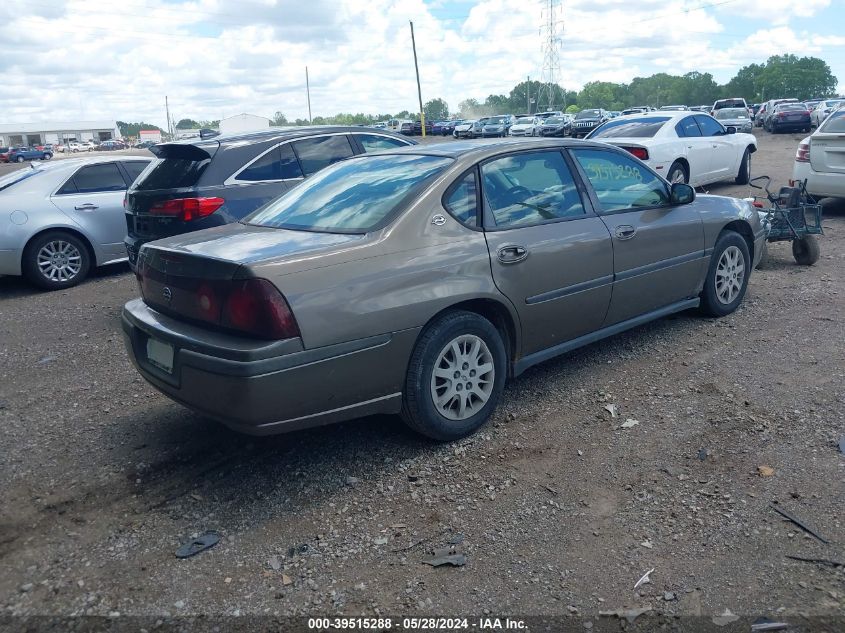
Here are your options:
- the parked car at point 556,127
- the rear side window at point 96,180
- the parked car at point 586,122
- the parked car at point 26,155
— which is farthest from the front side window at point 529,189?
the parked car at point 26,155

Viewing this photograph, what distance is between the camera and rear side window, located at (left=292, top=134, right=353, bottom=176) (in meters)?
7.22

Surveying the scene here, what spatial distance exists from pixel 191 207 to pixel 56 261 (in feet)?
11.8

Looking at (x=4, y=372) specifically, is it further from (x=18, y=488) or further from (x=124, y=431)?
(x=18, y=488)

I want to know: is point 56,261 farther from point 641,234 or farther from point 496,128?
point 496,128

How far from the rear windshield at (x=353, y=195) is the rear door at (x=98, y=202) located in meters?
5.24

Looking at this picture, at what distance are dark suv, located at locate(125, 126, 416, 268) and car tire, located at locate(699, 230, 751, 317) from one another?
11.9ft

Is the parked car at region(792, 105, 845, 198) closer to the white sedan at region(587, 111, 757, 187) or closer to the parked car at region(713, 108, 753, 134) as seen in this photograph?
the white sedan at region(587, 111, 757, 187)

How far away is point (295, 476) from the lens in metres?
3.94

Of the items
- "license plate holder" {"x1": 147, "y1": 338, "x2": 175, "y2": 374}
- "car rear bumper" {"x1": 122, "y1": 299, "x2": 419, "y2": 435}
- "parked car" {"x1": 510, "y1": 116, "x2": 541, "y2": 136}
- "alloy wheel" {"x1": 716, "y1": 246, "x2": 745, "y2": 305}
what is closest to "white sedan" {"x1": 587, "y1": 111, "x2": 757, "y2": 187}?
"alloy wheel" {"x1": 716, "y1": 246, "x2": 745, "y2": 305}

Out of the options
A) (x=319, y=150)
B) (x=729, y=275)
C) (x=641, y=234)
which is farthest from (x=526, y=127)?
(x=641, y=234)

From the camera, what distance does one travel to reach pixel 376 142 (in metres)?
7.91

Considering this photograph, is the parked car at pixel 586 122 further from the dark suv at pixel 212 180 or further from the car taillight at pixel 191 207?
the car taillight at pixel 191 207

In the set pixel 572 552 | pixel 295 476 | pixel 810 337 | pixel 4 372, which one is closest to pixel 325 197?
pixel 295 476

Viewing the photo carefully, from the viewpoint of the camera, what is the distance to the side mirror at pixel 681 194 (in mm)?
5492
